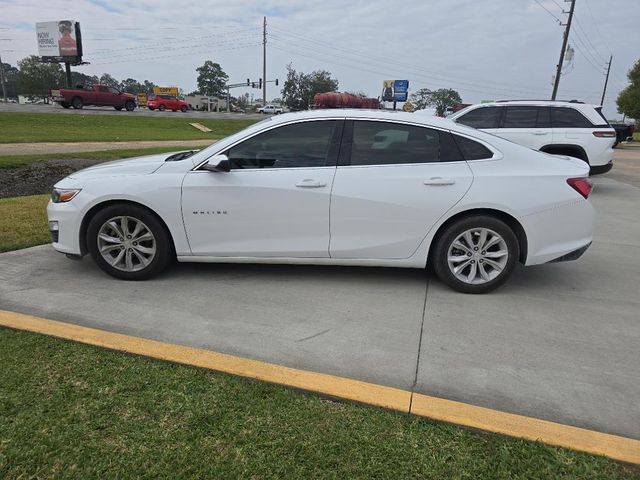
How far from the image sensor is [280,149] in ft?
13.6

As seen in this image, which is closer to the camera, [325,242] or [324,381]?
[324,381]

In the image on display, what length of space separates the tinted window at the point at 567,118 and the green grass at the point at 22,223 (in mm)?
9335

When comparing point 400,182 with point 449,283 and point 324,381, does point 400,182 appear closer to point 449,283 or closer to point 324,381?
point 449,283

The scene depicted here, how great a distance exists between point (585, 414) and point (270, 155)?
116 inches

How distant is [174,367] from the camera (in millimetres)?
2873

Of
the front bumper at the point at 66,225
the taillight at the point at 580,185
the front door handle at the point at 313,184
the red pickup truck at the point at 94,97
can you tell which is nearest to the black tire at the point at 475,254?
the taillight at the point at 580,185

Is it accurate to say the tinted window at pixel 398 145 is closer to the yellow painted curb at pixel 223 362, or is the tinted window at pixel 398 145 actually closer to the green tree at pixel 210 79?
the yellow painted curb at pixel 223 362

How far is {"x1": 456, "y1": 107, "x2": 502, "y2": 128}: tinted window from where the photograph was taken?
10203mm

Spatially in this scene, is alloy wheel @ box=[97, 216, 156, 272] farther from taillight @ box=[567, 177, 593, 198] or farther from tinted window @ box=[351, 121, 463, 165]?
taillight @ box=[567, 177, 593, 198]

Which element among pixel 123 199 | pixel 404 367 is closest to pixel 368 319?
pixel 404 367

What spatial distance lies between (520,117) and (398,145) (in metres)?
7.07

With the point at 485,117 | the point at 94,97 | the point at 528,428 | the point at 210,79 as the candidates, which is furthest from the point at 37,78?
the point at 528,428

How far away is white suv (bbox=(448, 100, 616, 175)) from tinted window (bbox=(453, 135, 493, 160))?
643cm

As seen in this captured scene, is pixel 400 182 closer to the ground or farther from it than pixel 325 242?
farther from it
